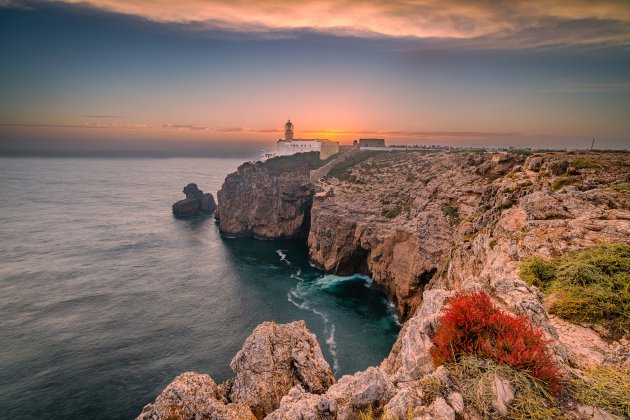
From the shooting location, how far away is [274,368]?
1170cm

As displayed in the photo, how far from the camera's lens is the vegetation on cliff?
9648 millimetres

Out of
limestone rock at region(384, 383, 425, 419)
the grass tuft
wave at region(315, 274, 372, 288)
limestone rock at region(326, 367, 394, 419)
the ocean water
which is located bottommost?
wave at region(315, 274, 372, 288)

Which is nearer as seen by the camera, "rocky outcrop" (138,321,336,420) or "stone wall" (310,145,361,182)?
"rocky outcrop" (138,321,336,420)

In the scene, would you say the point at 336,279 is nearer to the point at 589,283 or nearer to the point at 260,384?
the point at 260,384

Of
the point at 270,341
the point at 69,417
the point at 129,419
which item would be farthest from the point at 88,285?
the point at 270,341

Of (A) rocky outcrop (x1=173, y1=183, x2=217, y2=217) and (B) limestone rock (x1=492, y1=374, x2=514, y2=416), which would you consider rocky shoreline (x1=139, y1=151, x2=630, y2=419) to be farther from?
(A) rocky outcrop (x1=173, y1=183, x2=217, y2=217)

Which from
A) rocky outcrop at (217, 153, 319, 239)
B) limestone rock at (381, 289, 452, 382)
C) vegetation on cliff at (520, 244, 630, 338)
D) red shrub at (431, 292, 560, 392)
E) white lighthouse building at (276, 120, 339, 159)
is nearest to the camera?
red shrub at (431, 292, 560, 392)

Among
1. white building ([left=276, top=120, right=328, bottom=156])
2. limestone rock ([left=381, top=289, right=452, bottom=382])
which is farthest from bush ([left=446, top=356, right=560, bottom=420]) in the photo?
white building ([left=276, top=120, right=328, bottom=156])

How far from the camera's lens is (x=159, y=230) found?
79562mm

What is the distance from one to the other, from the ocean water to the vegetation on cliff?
24.7 m

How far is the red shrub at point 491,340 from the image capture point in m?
6.58

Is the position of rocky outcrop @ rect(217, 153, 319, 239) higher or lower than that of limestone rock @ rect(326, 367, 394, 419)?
lower

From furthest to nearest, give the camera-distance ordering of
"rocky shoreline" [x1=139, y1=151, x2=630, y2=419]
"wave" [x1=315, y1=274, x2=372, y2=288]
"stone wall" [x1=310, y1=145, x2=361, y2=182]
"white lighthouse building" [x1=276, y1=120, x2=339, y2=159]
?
"white lighthouse building" [x1=276, y1=120, x2=339, y2=159] → "stone wall" [x1=310, y1=145, x2=361, y2=182] → "wave" [x1=315, y1=274, x2=372, y2=288] → "rocky shoreline" [x1=139, y1=151, x2=630, y2=419]

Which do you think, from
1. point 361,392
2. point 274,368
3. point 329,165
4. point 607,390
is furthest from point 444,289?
point 329,165
